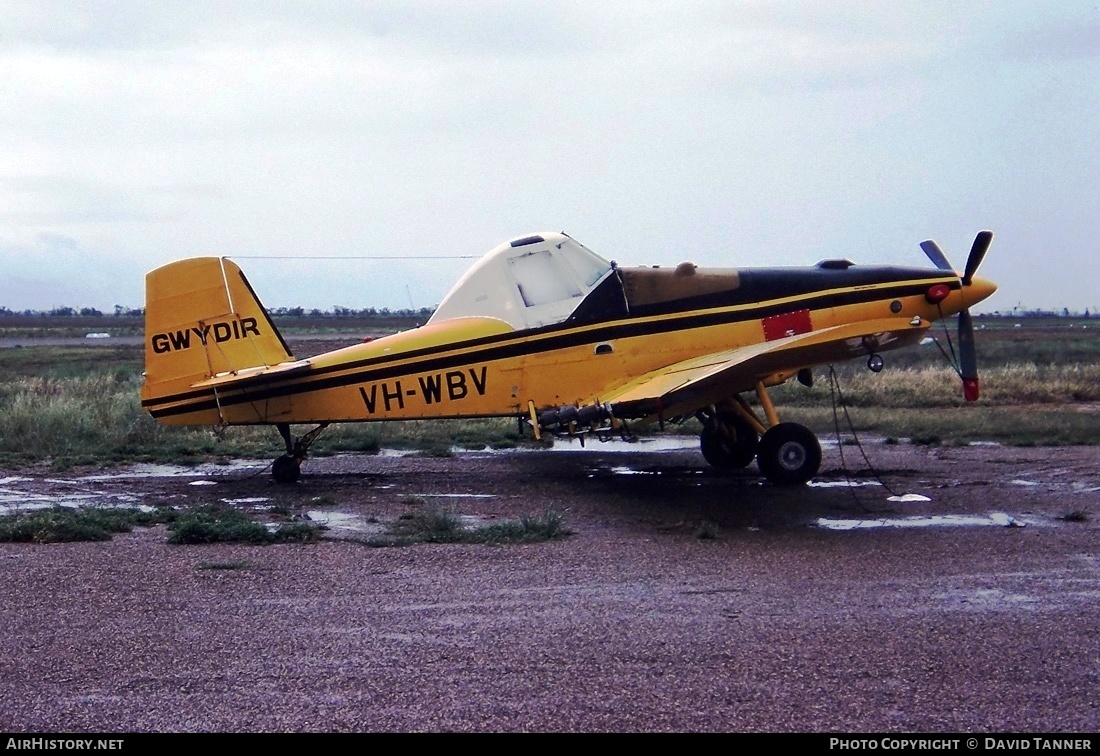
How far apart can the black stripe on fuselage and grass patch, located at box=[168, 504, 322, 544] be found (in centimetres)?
332

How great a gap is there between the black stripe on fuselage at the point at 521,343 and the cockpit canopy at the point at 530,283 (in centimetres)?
26

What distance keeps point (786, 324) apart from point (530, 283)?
298 centimetres

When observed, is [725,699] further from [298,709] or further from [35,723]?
[35,723]

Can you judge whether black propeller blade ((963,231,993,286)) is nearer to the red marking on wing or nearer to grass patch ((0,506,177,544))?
the red marking on wing

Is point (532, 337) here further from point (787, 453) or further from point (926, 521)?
point (926, 521)

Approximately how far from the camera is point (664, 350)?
12312 millimetres

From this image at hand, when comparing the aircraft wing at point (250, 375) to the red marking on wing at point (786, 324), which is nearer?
the red marking on wing at point (786, 324)

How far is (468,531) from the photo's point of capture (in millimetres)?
9297

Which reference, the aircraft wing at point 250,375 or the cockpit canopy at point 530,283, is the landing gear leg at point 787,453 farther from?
the aircraft wing at point 250,375

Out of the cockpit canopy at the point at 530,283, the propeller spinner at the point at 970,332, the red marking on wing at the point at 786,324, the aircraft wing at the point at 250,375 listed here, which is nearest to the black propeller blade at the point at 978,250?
the propeller spinner at the point at 970,332

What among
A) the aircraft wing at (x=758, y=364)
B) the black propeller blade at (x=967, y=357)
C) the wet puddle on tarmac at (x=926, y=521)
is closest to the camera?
the wet puddle on tarmac at (x=926, y=521)

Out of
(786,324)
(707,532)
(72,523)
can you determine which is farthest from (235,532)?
(786,324)

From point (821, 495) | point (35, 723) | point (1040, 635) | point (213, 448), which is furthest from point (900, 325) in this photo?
point (213, 448)

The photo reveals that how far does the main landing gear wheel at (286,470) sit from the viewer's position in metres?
12.9
